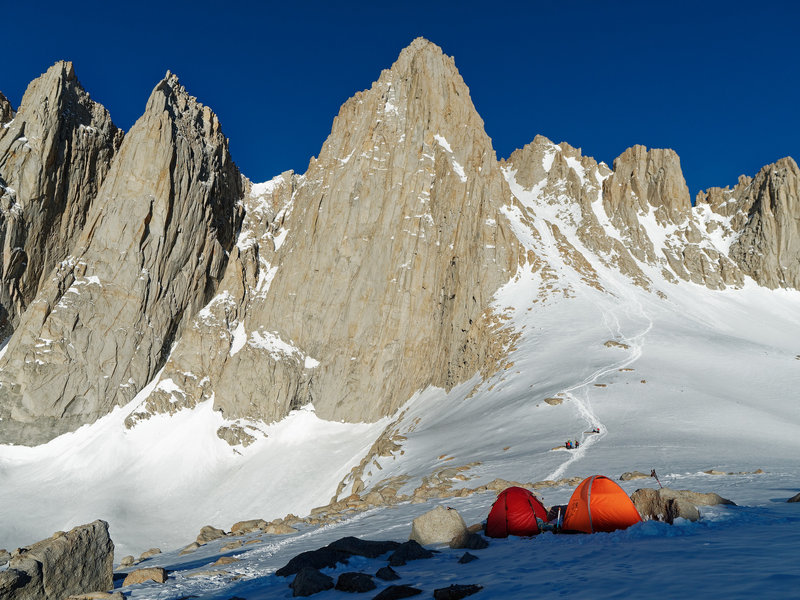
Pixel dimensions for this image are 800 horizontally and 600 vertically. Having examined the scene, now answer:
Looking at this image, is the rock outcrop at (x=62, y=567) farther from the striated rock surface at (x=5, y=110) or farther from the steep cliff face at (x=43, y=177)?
the striated rock surface at (x=5, y=110)

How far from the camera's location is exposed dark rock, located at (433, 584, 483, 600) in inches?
263

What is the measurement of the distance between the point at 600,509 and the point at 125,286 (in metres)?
78.2

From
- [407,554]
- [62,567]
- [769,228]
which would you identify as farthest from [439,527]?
[769,228]

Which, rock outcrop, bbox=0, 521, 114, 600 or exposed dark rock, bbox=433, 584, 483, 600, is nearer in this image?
exposed dark rock, bbox=433, 584, 483, 600

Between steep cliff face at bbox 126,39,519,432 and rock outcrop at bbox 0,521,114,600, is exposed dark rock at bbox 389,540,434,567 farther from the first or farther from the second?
steep cliff face at bbox 126,39,519,432

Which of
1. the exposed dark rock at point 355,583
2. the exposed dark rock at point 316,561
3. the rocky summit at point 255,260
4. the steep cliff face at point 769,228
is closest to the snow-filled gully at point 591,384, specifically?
the exposed dark rock at point 316,561

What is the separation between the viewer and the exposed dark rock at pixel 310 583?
8.16m

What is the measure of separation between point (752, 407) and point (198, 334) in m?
69.4

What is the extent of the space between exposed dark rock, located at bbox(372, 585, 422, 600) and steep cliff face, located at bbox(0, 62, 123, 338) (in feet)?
273

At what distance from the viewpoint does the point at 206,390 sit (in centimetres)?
7656

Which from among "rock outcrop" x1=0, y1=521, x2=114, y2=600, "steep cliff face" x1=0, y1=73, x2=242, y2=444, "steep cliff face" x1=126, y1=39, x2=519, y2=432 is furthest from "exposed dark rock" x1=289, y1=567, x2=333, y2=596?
"steep cliff face" x1=0, y1=73, x2=242, y2=444

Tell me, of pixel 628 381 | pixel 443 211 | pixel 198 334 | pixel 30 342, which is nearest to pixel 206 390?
pixel 198 334

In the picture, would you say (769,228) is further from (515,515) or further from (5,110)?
(5,110)

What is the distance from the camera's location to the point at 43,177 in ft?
249
